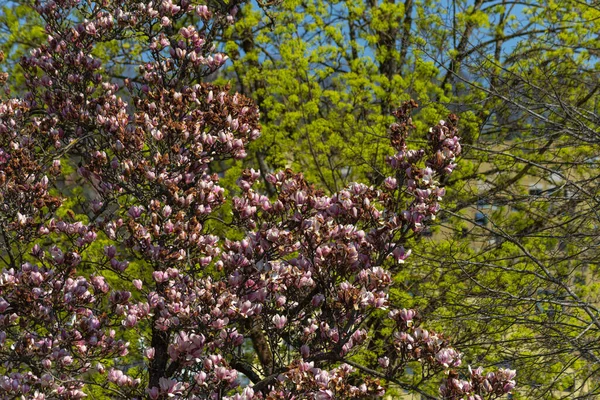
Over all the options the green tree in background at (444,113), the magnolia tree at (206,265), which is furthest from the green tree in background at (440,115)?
the magnolia tree at (206,265)

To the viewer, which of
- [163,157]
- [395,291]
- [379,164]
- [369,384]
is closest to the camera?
[369,384]

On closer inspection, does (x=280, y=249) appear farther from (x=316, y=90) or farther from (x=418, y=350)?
(x=316, y=90)

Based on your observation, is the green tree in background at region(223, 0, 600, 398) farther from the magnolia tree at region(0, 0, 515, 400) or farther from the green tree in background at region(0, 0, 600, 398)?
the magnolia tree at region(0, 0, 515, 400)

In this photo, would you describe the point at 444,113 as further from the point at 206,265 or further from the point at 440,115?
the point at 206,265

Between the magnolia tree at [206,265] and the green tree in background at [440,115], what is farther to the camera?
the green tree in background at [440,115]

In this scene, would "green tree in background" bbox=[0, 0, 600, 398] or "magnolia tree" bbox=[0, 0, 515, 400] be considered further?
"green tree in background" bbox=[0, 0, 600, 398]

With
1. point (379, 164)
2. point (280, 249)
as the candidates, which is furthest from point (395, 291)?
point (280, 249)

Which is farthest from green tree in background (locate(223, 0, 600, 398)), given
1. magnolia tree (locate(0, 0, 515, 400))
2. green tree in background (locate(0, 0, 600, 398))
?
magnolia tree (locate(0, 0, 515, 400))

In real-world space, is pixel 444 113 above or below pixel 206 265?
above

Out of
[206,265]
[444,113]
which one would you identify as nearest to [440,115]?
[444,113]

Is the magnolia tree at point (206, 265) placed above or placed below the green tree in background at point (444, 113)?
below

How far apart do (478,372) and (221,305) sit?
1.74m

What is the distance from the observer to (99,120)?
219 inches

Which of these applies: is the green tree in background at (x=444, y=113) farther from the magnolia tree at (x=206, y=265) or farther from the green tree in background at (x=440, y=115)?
the magnolia tree at (x=206, y=265)
